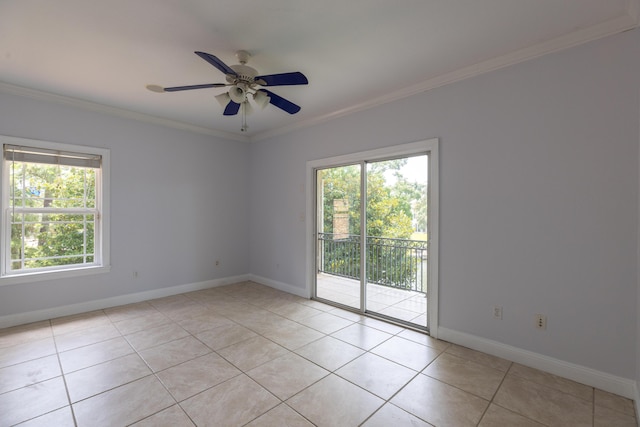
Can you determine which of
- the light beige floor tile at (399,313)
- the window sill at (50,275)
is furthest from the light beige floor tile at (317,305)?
the window sill at (50,275)

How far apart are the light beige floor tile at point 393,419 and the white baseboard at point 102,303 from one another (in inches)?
147

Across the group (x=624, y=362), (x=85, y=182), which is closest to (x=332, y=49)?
(x=624, y=362)

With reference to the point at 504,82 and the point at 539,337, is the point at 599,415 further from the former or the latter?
the point at 504,82

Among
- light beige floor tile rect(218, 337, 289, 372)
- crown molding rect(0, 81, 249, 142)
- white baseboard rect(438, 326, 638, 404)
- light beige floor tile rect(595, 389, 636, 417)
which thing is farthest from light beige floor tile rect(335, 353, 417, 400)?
crown molding rect(0, 81, 249, 142)

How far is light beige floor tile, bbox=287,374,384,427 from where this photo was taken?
1.90 metres

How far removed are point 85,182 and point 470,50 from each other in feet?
15.4

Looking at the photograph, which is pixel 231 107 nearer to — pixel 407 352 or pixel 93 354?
pixel 93 354

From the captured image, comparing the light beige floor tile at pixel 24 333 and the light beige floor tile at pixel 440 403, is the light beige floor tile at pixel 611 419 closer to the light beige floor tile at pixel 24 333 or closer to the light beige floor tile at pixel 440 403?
the light beige floor tile at pixel 440 403

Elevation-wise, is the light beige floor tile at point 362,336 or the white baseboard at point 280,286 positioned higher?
the white baseboard at point 280,286

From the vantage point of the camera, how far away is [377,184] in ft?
12.5

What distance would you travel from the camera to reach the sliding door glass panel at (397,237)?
11.4 ft

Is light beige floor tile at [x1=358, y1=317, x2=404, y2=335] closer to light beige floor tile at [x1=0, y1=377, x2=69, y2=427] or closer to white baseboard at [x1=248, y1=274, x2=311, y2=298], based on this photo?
white baseboard at [x1=248, y1=274, x2=311, y2=298]

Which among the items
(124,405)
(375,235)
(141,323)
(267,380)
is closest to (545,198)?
(375,235)

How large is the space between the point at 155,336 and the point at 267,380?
154 centimetres
